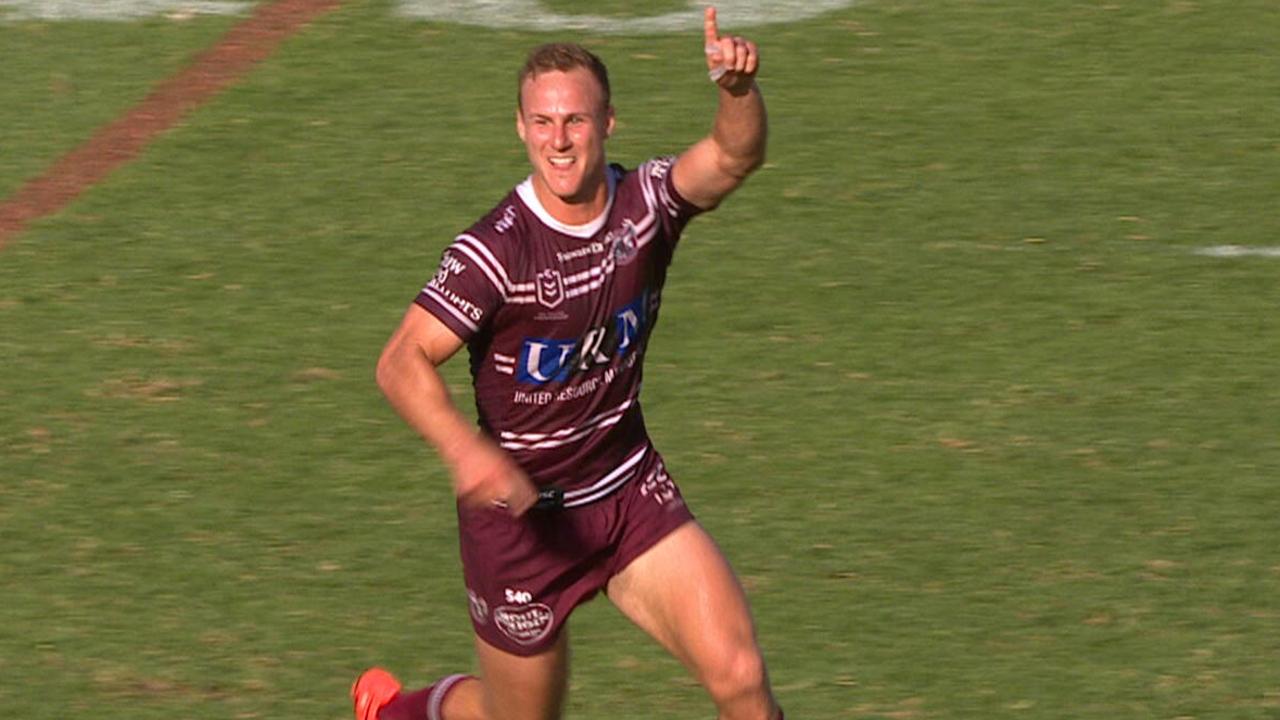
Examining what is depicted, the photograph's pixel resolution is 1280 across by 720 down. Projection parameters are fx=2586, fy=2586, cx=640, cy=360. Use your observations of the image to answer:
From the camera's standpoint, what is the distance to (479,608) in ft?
22.2

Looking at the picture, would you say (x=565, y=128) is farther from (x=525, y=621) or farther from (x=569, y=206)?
(x=525, y=621)

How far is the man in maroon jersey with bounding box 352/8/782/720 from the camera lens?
20.6 feet

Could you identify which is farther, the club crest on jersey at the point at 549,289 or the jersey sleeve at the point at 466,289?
the club crest on jersey at the point at 549,289

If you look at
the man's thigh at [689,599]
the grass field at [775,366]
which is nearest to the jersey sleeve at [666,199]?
the man's thigh at [689,599]

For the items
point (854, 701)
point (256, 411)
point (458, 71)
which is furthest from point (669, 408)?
point (458, 71)

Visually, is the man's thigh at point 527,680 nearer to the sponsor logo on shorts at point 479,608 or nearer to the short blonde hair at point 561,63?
the sponsor logo on shorts at point 479,608

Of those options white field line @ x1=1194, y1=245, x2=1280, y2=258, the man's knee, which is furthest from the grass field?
the man's knee

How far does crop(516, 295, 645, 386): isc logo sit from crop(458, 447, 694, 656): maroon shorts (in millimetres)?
368

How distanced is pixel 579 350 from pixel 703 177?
54cm

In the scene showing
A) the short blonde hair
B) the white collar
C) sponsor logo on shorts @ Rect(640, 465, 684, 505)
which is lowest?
sponsor logo on shorts @ Rect(640, 465, 684, 505)

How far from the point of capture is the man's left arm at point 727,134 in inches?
246

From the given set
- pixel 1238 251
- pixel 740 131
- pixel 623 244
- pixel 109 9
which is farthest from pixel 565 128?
pixel 109 9

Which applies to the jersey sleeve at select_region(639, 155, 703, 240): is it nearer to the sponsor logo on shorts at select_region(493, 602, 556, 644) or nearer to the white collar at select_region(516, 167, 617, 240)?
the white collar at select_region(516, 167, 617, 240)

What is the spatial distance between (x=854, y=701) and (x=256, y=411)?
3.03 m
